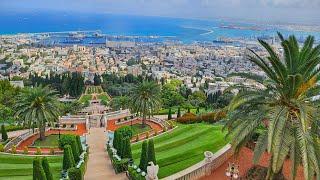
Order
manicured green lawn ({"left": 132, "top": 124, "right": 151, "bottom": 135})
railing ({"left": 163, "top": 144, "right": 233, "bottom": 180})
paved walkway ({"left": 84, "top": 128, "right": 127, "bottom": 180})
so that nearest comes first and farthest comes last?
railing ({"left": 163, "top": 144, "right": 233, "bottom": 180}) < paved walkway ({"left": 84, "top": 128, "right": 127, "bottom": 180}) < manicured green lawn ({"left": 132, "top": 124, "right": 151, "bottom": 135})

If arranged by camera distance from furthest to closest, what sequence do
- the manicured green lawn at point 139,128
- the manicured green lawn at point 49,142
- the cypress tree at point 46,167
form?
1. the manicured green lawn at point 139,128
2. the manicured green lawn at point 49,142
3. the cypress tree at point 46,167

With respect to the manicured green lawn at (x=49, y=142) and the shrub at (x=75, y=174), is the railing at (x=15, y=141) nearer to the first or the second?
the manicured green lawn at (x=49, y=142)

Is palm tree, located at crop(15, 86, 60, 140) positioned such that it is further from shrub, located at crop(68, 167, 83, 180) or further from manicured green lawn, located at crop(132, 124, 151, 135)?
shrub, located at crop(68, 167, 83, 180)

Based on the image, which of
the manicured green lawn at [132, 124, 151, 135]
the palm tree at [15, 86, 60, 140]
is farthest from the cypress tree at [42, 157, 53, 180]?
the manicured green lawn at [132, 124, 151, 135]

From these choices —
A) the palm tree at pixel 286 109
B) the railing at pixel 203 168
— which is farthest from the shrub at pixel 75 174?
the palm tree at pixel 286 109

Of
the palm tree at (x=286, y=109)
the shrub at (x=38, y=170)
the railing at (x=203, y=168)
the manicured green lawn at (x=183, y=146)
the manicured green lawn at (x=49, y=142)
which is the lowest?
the manicured green lawn at (x=49, y=142)

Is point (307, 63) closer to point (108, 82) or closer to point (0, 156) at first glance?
point (0, 156)
